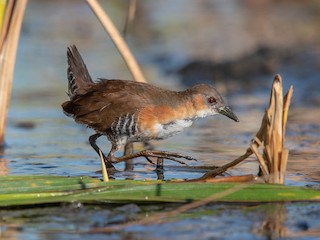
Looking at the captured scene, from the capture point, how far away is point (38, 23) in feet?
56.1

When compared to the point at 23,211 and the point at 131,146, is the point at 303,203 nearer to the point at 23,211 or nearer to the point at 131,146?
the point at 23,211

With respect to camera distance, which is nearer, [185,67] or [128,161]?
[128,161]

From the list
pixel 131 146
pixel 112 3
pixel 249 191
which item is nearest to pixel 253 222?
pixel 249 191

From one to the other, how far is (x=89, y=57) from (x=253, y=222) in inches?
351

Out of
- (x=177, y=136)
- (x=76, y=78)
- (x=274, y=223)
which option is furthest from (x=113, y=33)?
(x=274, y=223)

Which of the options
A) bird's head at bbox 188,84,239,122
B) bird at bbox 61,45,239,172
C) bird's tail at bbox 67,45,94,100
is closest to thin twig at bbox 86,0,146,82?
bird's tail at bbox 67,45,94,100

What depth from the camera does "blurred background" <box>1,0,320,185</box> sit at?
744 centimetres

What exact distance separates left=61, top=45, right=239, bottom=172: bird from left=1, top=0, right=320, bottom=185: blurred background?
0.30 metres

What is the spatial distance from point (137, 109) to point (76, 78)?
0.71 meters

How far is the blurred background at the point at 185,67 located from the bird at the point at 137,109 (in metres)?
0.30

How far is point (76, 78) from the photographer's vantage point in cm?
691

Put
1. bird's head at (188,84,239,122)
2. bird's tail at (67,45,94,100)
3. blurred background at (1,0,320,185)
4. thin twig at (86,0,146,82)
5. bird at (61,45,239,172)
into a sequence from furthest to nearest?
blurred background at (1,0,320,185) → thin twig at (86,0,146,82) → bird's tail at (67,45,94,100) → bird's head at (188,84,239,122) → bird at (61,45,239,172)

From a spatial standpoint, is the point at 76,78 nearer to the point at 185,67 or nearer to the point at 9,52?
the point at 9,52

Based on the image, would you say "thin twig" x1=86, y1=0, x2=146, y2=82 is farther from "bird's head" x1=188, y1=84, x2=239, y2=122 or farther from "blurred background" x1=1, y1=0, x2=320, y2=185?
"bird's head" x1=188, y1=84, x2=239, y2=122
